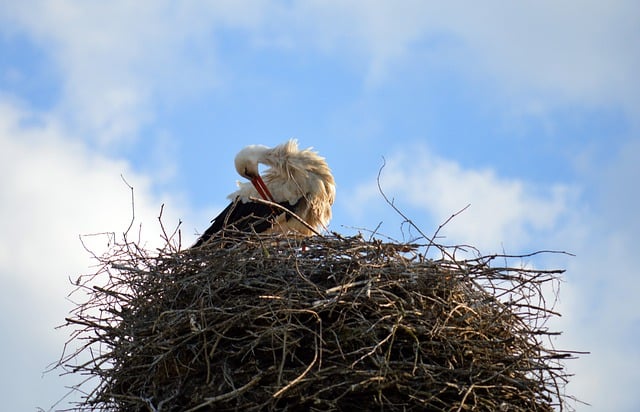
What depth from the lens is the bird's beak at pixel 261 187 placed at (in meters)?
8.46

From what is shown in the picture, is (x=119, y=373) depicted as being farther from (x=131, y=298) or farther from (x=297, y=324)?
(x=297, y=324)

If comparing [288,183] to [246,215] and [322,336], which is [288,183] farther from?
[322,336]

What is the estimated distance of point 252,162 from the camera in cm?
861

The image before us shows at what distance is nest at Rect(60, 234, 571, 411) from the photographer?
5105 mm

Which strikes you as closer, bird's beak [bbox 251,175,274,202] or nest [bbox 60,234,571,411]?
nest [bbox 60,234,571,411]

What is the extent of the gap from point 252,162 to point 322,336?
11.6ft

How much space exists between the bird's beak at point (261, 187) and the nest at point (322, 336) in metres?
2.55

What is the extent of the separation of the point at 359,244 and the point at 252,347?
97 centimetres

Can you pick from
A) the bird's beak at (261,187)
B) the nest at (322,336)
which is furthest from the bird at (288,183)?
the nest at (322,336)

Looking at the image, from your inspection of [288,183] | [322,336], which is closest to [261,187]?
[288,183]

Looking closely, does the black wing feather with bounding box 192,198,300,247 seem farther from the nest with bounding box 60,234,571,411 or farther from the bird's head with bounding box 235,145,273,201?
the nest with bounding box 60,234,571,411

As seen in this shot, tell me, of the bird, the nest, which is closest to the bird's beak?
the bird

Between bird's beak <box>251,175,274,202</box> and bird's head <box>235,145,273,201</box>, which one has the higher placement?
bird's head <box>235,145,273,201</box>

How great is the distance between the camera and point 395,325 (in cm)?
519
